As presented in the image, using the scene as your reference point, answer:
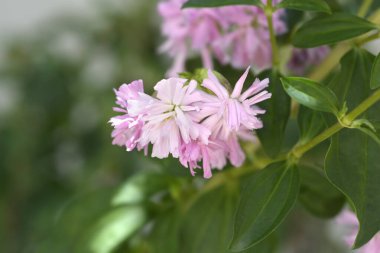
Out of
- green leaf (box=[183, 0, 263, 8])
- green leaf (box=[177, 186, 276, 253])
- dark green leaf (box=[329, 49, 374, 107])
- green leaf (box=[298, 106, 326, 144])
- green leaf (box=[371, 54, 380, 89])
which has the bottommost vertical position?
green leaf (box=[177, 186, 276, 253])

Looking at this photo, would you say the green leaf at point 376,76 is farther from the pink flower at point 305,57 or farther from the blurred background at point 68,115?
the blurred background at point 68,115

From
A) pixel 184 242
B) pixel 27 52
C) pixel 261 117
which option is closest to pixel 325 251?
pixel 184 242

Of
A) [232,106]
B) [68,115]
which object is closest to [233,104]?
[232,106]

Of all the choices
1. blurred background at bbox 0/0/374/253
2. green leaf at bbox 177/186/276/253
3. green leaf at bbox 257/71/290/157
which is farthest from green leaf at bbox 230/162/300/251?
blurred background at bbox 0/0/374/253

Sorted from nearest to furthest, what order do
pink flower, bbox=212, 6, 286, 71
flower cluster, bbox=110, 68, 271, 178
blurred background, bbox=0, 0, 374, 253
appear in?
flower cluster, bbox=110, 68, 271, 178
pink flower, bbox=212, 6, 286, 71
blurred background, bbox=0, 0, 374, 253

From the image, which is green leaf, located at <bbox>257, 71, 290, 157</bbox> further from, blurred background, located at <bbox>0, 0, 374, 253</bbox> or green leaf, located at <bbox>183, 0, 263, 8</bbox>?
blurred background, located at <bbox>0, 0, 374, 253</bbox>

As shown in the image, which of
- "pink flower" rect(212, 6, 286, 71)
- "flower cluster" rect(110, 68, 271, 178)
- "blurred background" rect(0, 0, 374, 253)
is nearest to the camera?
"flower cluster" rect(110, 68, 271, 178)
